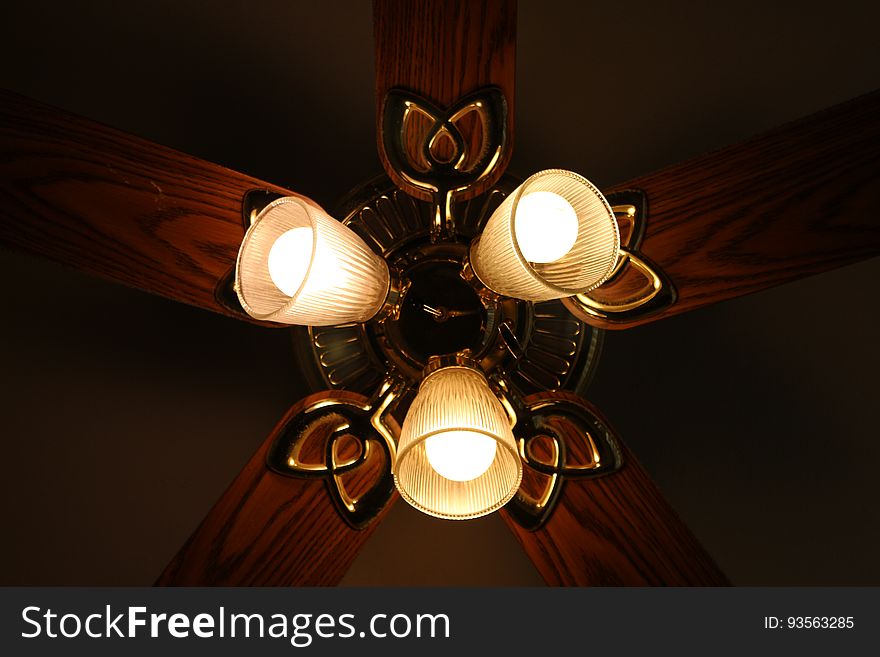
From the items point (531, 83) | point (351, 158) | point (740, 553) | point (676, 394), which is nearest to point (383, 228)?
point (351, 158)

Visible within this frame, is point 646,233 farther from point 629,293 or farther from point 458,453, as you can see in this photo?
point 458,453

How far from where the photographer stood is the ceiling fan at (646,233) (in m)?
0.63

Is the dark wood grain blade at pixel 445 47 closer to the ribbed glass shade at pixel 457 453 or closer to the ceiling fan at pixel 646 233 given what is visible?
the ceiling fan at pixel 646 233

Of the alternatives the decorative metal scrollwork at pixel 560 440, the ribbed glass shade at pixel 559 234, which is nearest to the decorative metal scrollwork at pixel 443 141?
the ribbed glass shade at pixel 559 234

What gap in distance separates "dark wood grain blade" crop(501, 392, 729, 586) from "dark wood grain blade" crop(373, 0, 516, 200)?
324 millimetres

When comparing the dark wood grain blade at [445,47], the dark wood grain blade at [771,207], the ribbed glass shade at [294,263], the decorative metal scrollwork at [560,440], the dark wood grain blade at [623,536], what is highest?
the dark wood grain blade at [445,47]

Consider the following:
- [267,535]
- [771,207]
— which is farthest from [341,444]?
[771,207]

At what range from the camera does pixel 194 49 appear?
1012mm

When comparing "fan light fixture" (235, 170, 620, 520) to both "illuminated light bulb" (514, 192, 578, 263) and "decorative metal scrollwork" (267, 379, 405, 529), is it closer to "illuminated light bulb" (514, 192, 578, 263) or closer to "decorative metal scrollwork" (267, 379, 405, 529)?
"illuminated light bulb" (514, 192, 578, 263)

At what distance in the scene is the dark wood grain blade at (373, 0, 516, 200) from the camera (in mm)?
637

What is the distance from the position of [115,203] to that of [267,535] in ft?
1.22

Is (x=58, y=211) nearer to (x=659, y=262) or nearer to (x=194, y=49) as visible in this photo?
(x=194, y=49)

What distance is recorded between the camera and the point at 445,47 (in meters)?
0.66

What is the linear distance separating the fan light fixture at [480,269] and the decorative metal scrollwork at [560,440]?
0.09m
